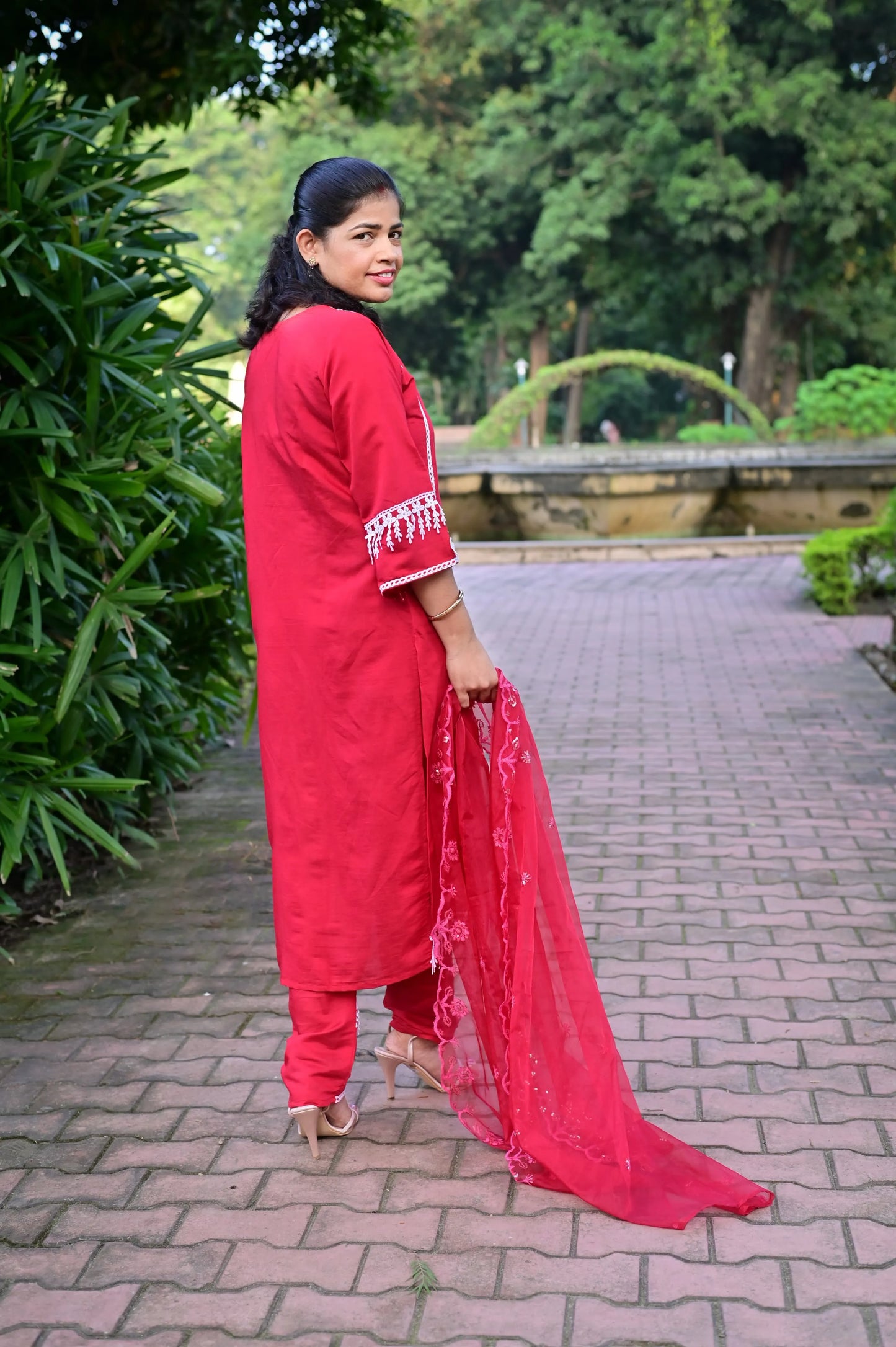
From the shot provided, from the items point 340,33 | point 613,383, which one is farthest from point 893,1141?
point 613,383

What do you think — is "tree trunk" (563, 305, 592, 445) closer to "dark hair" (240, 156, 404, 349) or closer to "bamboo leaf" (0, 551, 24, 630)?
"bamboo leaf" (0, 551, 24, 630)

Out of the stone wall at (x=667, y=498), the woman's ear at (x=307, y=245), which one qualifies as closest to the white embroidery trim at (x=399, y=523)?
the woman's ear at (x=307, y=245)

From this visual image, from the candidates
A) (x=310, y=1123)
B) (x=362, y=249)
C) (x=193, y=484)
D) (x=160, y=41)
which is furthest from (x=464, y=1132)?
(x=160, y=41)

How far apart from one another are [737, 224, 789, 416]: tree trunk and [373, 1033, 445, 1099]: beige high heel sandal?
1094 inches

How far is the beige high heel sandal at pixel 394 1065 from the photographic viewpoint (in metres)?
3.06

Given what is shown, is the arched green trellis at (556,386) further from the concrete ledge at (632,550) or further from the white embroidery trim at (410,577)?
the white embroidery trim at (410,577)

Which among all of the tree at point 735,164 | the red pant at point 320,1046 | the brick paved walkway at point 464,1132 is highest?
the tree at point 735,164

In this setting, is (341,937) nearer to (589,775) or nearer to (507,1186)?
(507,1186)

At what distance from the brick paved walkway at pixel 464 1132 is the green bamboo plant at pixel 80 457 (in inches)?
18.4

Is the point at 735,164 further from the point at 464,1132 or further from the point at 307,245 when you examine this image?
the point at 464,1132

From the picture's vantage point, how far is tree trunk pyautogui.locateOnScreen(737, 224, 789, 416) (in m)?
28.8

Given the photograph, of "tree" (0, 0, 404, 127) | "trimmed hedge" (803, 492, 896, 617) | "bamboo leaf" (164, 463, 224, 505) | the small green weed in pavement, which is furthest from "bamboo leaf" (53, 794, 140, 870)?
"trimmed hedge" (803, 492, 896, 617)

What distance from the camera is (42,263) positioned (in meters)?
4.05

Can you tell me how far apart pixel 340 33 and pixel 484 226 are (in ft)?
84.3
